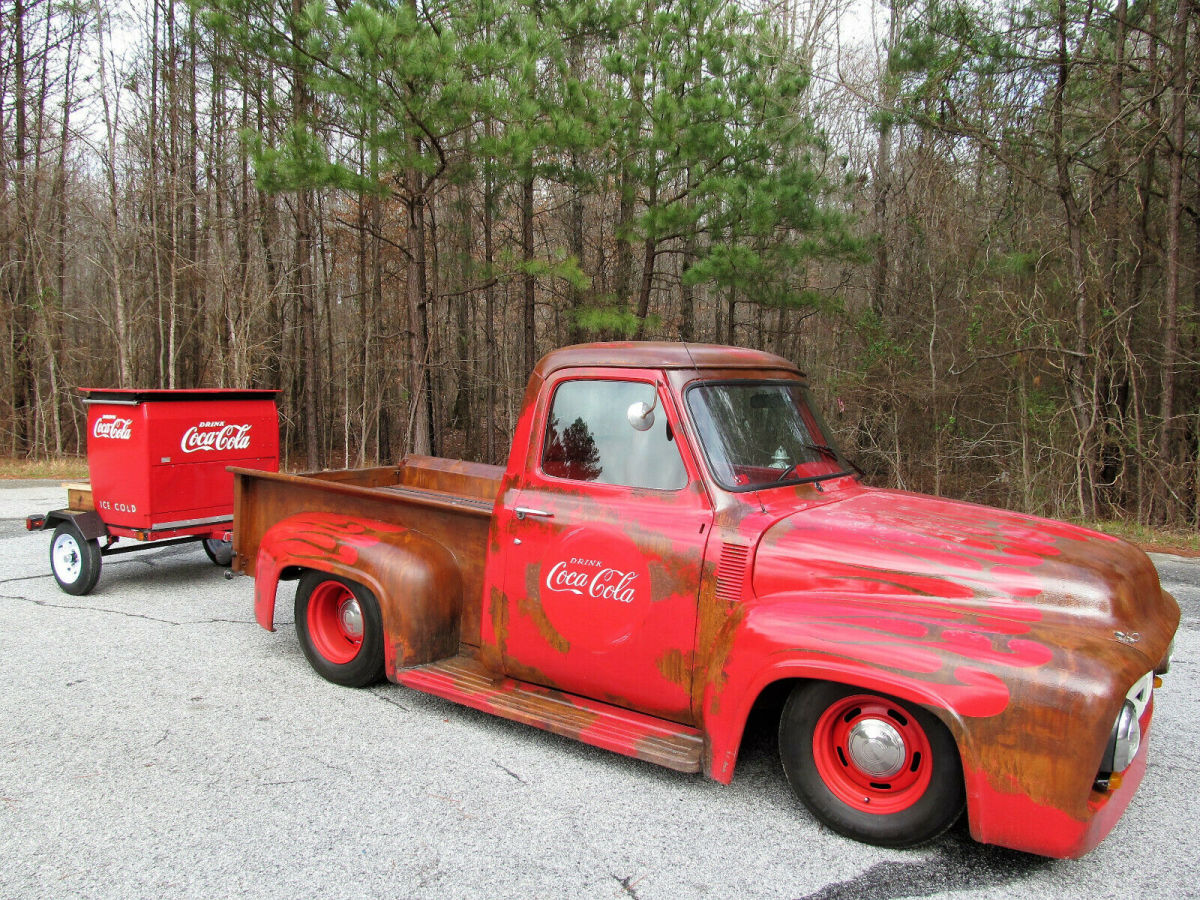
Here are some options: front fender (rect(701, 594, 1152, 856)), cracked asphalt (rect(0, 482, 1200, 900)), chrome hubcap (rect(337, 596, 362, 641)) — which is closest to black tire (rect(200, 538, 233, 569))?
cracked asphalt (rect(0, 482, 1200, 900))

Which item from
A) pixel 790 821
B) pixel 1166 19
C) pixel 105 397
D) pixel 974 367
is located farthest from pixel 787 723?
pixel 1166 19

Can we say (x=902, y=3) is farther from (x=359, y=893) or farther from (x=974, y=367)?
(x=359, y=893)

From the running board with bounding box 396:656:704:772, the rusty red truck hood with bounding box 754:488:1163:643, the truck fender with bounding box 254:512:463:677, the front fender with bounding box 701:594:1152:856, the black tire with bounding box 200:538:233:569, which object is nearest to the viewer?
the front fender with bounding box 701:594:1152:856

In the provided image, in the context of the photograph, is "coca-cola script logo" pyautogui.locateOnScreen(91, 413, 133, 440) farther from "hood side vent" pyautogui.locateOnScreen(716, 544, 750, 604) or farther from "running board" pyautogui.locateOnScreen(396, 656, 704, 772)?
"hood side vent" pyautogui.locateOnScreen(716, 544, 750, 604)

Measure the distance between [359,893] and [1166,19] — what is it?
49.2 feet

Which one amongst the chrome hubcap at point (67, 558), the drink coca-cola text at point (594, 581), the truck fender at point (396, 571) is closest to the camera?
the drink coca-cola text at point (594, 581)

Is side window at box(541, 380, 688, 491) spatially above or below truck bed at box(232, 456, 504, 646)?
above

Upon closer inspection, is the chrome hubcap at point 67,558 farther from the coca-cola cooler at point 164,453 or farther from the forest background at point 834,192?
the forest background at point 834,192

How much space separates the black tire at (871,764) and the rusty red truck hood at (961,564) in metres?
0.43

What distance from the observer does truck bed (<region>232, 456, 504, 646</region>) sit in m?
4.57

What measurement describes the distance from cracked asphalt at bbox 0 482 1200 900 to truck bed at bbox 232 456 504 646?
2.73 feet

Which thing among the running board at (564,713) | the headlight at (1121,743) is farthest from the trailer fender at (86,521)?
the headlight at (1121,743)

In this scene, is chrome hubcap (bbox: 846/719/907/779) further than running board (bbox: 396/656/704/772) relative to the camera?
No

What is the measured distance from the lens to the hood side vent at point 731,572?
3.46 m
